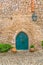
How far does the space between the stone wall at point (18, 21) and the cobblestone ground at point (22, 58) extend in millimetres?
979

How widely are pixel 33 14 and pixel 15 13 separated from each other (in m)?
1.05

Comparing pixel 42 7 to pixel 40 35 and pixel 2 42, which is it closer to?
pixel 40 35

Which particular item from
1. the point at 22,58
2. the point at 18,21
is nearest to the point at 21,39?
the point at 18,21

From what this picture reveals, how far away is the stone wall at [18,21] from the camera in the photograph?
46.3 feet

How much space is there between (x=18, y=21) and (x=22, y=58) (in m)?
2.89

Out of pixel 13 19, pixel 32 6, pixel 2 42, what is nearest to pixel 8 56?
pixel 2 42

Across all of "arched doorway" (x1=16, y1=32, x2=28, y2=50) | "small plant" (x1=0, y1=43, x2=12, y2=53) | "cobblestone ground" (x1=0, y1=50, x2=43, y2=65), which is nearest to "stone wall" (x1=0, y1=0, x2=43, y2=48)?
"arched doorway" (x1=16, y1=32, x2=28, y2=50)

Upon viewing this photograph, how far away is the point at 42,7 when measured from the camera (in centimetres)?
1427

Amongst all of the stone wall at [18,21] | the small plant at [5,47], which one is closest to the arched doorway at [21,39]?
the stone wall at [18,21]

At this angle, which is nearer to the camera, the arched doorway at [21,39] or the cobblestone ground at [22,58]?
the cobblestone ground at [22,58]

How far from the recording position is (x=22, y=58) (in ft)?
39.5

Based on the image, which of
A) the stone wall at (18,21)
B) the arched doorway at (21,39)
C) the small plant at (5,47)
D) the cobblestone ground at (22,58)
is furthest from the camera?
the arched doorway at (21,39)

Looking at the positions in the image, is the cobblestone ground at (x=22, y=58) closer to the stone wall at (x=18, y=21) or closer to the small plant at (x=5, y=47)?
the small plant at (x=5, y=47)

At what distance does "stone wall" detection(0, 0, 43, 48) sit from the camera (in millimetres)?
14102
